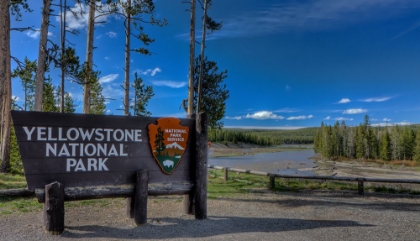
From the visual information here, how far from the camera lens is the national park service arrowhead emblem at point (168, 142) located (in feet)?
19.2

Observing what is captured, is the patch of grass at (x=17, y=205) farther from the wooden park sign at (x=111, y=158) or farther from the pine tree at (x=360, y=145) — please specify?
the pine tree at (x=360, y=145)

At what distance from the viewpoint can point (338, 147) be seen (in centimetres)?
8081

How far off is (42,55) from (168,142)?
725 cm

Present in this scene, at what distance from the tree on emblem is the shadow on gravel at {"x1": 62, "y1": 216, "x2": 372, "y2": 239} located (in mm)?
1430

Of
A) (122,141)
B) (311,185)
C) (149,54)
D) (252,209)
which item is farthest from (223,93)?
(122,141)

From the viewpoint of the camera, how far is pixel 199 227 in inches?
215

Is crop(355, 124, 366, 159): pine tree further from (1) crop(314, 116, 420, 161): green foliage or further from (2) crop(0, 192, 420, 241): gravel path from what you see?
(2) crop(0, 192, 420, 241): gravel path

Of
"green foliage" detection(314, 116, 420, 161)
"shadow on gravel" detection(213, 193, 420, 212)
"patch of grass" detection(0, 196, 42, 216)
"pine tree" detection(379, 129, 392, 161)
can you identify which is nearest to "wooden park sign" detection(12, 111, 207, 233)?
"patch of grass" detection(0, 196, 42, 216)

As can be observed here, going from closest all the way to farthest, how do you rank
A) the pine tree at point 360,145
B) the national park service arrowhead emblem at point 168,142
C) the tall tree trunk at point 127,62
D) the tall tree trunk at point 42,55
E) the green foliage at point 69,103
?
the national park service arrowhead emblem at point 168,142 < the tall tree trunk at point 42,55 < the tall tree trunk at point 127,62 < the green foliage at point 69,103 < the pine tree at point 360,145

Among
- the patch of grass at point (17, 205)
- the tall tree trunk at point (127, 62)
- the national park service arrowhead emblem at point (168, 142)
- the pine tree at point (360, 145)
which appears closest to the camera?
the national park service arrowhead emblem at point (168, 142)

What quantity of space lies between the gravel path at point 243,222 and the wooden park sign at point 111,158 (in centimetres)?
43

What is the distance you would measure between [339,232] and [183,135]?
357 cm

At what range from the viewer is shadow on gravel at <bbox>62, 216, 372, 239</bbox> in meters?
4.92

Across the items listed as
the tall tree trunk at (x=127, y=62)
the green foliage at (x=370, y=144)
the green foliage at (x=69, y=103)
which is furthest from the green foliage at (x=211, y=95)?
the green foliage at (x=370, y=144)
